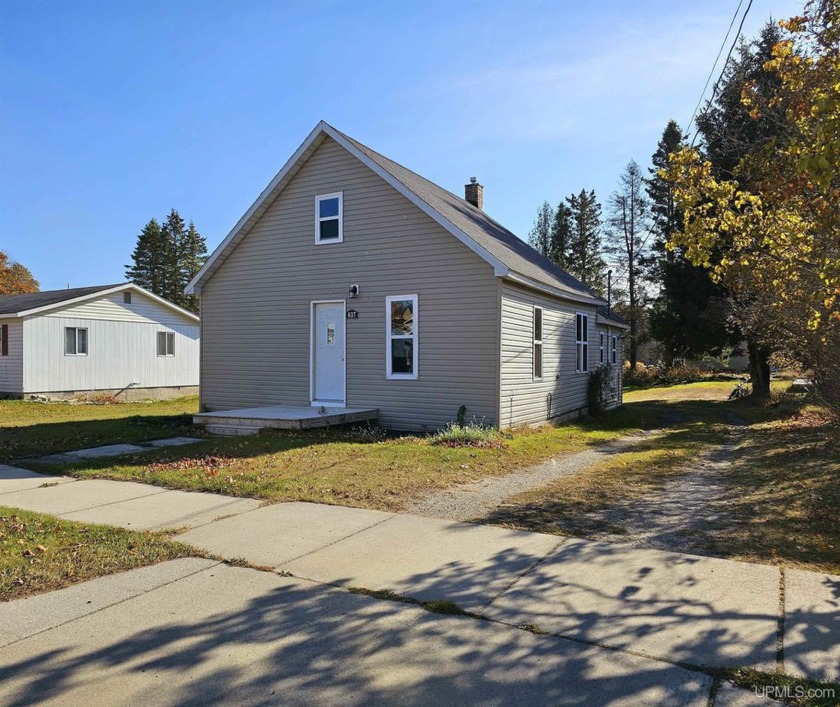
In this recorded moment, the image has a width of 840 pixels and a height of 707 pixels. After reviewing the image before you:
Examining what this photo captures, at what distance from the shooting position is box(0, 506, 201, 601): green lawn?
14.2ft

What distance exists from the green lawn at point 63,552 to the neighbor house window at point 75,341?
1930cm

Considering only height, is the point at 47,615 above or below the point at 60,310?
below

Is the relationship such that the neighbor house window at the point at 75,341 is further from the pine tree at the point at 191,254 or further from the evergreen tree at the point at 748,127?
the pine tree at the point at 191,254

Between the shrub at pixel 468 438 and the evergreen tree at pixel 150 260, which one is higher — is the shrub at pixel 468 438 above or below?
below

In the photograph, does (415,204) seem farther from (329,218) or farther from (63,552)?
(63,552)

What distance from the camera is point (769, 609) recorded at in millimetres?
3752

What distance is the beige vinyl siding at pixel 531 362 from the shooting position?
12125 mm

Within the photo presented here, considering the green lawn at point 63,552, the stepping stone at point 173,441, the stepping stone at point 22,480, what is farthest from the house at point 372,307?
the green lawn at point 63,552

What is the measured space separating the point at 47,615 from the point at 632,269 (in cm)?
4581

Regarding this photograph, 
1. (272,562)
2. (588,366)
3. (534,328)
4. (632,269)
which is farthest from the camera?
(632,269)

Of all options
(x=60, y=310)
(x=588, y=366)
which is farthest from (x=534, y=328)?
(x=60, y=310)

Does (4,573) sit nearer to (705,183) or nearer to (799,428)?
(705,183)

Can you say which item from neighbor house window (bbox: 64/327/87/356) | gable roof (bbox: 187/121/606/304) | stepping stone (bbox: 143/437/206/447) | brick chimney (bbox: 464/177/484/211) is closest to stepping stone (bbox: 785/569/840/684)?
gable roof (bbox: 187/121/606/304)

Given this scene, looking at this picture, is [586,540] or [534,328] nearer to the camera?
[586,540]
